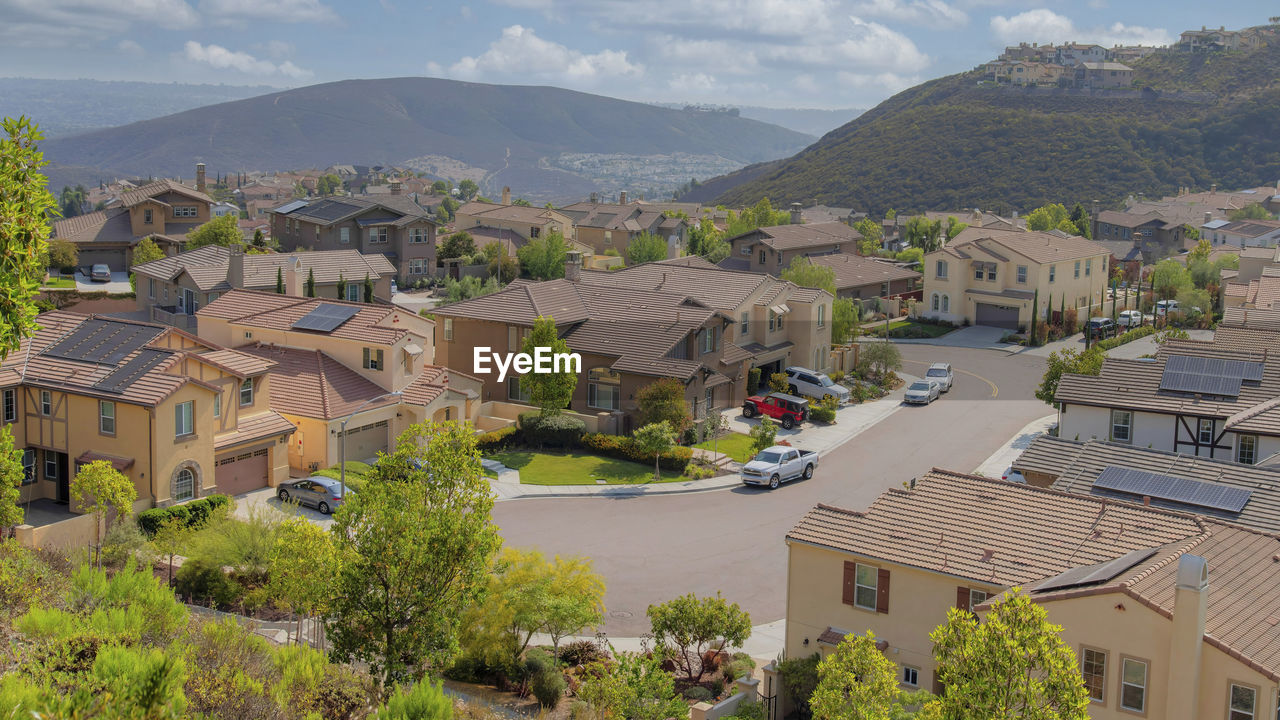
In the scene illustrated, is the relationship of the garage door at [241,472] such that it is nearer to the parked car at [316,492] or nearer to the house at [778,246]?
the parked car at [316,492]

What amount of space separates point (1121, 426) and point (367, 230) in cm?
6450

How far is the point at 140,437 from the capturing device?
1489 inches

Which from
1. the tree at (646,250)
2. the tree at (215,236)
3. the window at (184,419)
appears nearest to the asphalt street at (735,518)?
the window at (184,419)

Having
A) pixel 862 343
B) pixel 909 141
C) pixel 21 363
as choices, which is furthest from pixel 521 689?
pixel 909 141

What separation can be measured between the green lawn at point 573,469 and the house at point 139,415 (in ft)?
30.4

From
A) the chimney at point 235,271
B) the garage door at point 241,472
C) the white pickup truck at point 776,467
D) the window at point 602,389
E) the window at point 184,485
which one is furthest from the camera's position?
the chimney at point 235,271

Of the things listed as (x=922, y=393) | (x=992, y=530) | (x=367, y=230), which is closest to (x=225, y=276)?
(x=367, y=230)

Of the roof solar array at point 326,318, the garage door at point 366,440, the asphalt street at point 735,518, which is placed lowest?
the asphalt street at point 735,518

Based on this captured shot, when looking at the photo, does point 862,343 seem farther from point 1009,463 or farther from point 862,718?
point 862,718

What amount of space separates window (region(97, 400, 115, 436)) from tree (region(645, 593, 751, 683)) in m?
21.2

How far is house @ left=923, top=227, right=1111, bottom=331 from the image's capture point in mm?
78562

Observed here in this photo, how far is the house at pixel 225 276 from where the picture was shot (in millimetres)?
65062

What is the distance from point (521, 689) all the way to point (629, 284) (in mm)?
39429

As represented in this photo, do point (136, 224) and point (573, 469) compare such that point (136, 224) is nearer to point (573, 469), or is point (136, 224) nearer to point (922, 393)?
point (573, 469)
